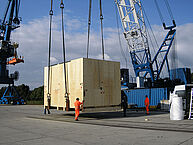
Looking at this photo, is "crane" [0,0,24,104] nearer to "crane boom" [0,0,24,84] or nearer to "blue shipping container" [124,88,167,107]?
"crane boom" [0,0,24,84]

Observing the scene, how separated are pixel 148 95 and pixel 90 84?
44.6ft

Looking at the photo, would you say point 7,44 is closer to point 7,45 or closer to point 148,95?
point 7,45

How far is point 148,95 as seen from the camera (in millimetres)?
24594

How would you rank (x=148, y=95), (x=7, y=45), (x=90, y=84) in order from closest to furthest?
(x=90, y=84) < (x=148, y=95) < (x=7, y=45)

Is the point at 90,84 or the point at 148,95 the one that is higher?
the point at 90,84

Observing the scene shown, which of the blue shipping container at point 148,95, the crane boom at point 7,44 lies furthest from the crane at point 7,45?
the blue shipping container at point 148,95

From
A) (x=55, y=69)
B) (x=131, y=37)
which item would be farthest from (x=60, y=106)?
(x=131, y=37)

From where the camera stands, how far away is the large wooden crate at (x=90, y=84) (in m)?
12.7

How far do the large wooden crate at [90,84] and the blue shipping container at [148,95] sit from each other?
35.4ft

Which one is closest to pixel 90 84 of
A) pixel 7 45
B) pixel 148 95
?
pixel 148 95

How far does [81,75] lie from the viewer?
12.7 metres

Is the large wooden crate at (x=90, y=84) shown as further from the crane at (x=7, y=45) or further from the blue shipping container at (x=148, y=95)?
the crane at (x=7, y=45)

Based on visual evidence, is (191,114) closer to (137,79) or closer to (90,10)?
(90,10)

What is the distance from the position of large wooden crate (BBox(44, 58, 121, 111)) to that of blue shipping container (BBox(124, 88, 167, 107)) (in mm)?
10796
